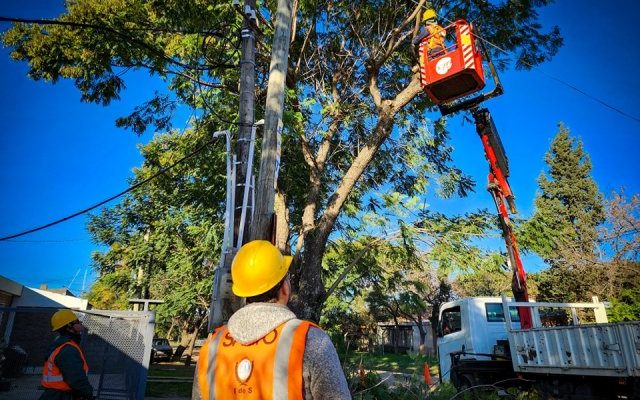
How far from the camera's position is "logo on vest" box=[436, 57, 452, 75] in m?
8.11

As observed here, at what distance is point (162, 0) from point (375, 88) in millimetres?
5011

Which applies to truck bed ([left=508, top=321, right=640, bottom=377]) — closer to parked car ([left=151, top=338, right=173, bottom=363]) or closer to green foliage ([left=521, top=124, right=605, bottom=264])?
green foliage ([left=521, top=124, right=605, bottom=264])

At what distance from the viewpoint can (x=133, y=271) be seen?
23.4m

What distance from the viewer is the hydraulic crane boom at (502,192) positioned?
905cm

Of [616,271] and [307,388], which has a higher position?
[616,271]

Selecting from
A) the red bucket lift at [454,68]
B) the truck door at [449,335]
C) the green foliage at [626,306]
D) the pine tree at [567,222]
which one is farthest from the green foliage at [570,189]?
the red bucket lift at [454,68]

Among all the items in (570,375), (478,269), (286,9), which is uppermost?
(286,9)

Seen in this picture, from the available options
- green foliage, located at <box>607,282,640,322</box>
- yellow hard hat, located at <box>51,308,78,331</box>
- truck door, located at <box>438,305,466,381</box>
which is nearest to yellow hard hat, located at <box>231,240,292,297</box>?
yellow hard hat, located at <box>51,308,78,331</box>

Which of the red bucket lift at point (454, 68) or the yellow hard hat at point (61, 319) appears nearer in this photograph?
the yellow hard hat at point (61, 319)

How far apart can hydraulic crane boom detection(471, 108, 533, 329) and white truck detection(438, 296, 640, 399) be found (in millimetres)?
618

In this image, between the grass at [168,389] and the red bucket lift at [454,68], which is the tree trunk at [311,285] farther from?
the grass at [168,389]

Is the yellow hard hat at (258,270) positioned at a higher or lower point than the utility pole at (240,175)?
lower

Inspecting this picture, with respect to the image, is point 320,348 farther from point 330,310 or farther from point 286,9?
point 330,310

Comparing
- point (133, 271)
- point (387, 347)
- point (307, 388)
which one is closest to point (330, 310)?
point (133, 271)
